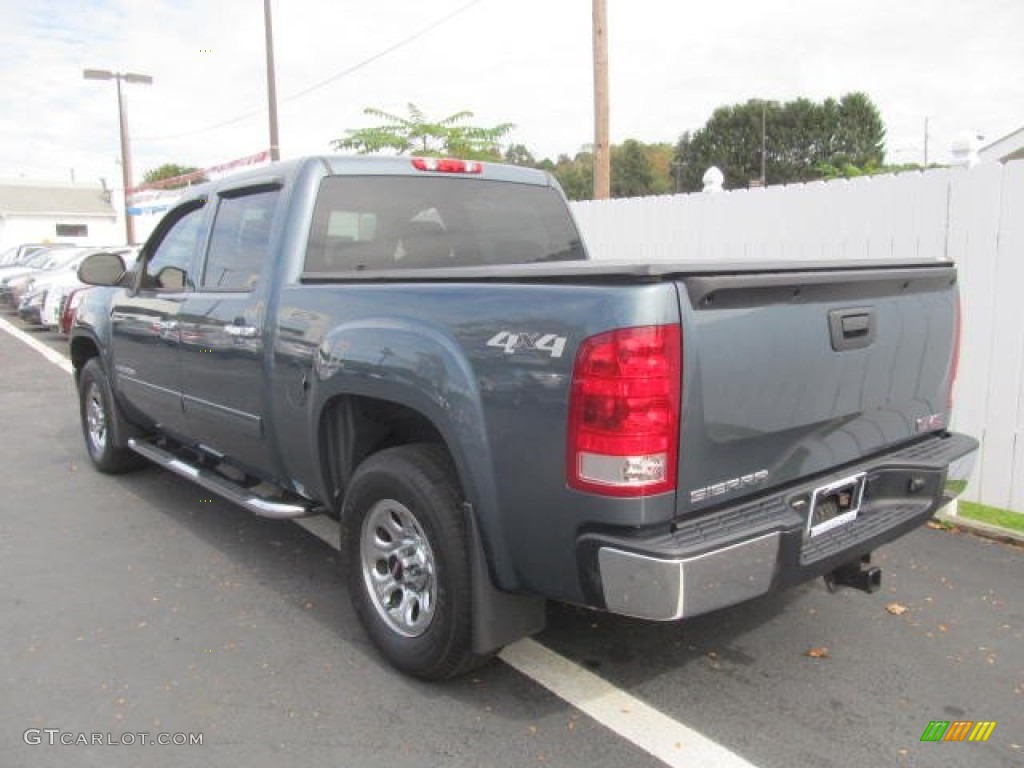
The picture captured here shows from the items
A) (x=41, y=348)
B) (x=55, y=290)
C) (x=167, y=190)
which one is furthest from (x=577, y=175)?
(x=41, y=348)

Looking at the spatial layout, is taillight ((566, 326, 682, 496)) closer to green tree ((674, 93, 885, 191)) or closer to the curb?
the curb

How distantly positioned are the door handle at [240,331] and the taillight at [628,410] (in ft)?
6.58

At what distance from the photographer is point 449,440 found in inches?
113

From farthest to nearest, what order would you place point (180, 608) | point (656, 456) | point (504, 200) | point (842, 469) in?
point (504, 200), point (180, 608), point (842, 469), point (656, 456)

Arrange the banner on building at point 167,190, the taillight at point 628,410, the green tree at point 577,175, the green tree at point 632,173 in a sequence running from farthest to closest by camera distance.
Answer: the green tree at point 632,173
the green tree at point 577,175
the banner on building at point 167,190
the taillight at point 628,410

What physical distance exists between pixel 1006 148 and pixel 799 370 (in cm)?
1095

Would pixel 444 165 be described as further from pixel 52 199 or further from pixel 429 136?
pixel 52 199

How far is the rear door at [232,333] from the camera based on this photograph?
157 inches

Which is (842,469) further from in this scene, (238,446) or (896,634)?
(238,446)

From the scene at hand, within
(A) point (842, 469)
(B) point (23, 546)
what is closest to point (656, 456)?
(A) point (842, 469)

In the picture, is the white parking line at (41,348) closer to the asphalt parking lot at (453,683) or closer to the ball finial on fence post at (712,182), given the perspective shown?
the asphalt parking lot at (453,683)

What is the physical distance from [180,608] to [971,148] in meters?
5.29

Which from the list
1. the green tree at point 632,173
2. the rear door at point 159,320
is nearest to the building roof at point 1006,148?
the rear door at point 159,320

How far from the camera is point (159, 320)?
4.91 m
